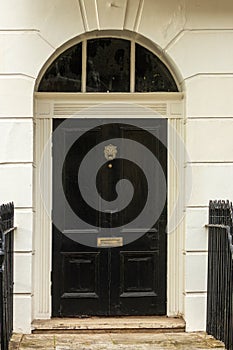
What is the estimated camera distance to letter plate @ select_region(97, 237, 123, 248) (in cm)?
734

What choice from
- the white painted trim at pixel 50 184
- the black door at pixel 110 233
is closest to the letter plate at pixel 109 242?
the black door at pixel 110 233

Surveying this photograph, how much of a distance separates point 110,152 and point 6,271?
6.72 feet

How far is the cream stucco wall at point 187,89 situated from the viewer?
6.97 m

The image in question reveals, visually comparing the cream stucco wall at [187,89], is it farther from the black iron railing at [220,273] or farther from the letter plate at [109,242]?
the letter plate at [109,242]

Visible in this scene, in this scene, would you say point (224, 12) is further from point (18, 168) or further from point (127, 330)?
point (127, 330)

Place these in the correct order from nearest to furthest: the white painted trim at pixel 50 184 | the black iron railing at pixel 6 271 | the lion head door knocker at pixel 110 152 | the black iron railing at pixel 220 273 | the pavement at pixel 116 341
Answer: the black iron railing at pixel 6 271 < the black iron railing at pixel 220 273 < the pavement at pixel 116 341 < the white painted trim at pixel 50 184 < the lion head door knocker at pixel 110 152

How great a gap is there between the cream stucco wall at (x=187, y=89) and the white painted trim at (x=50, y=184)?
23cm

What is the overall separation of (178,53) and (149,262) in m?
2.56

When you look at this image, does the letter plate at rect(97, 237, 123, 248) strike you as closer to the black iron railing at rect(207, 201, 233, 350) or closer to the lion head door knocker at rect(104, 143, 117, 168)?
the lion head door knocker at rect(104, 143, 117, 168)

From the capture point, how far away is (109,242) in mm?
7352

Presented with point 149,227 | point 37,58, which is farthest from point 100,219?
point 37,58

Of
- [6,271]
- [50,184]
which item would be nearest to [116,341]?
[6,271]

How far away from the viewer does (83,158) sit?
7.34 m

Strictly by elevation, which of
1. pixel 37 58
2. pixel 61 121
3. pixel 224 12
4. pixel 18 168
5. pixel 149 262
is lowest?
pixel 149 262
